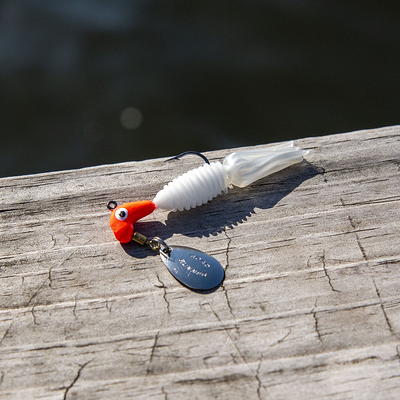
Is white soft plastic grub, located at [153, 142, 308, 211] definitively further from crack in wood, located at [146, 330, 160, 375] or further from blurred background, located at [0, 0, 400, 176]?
blurred background, located at [0, 0, 400, 176]

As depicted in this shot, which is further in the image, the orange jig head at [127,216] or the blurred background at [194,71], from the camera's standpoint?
the blurred background at [194,71]

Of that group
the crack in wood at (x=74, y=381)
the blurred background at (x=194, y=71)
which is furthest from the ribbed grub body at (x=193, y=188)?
the blurred background at (x=194, y=71)

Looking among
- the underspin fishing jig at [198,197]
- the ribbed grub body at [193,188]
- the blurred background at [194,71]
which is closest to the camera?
the underspin fishing jig at [198,197]

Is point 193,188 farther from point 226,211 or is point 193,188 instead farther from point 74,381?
point 74,381

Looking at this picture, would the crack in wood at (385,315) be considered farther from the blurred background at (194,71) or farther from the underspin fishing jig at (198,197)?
the blurred background at (194,71)

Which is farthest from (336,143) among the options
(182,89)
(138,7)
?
(138,7)

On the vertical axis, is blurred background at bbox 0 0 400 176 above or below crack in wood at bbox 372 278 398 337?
below

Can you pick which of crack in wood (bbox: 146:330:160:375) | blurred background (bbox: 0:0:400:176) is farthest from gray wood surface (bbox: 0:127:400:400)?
blurred background (bbox: 0:0:400:176)
